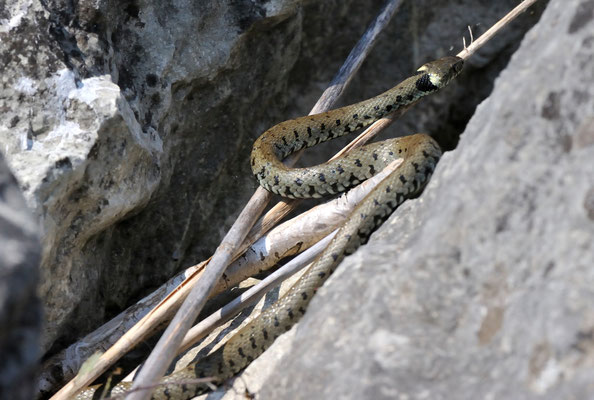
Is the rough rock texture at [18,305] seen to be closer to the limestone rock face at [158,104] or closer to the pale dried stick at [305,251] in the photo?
the limestone rock face at [158,104]

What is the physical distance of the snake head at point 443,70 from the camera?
16.3ft

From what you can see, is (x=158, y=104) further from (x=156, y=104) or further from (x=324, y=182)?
(x=324, y=182)

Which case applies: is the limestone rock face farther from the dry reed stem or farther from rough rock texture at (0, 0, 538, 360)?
the dry reed stem

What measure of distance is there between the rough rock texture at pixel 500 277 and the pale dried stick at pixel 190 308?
76 centimetres

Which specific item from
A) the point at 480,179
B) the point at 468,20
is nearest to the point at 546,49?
the point at 480,179

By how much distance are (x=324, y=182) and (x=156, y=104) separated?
3.43ft

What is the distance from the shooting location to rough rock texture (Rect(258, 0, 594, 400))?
6.65 feet

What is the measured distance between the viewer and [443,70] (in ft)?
16.4

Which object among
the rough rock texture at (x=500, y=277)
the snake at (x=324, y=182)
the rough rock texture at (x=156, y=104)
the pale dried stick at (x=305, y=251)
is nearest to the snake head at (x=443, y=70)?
the snake at (x=324, y=182)

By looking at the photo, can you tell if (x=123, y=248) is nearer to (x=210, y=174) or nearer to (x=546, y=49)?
(x=210, y=174)

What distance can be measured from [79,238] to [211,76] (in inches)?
50.5

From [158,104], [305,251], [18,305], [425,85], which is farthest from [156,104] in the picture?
[18,305]

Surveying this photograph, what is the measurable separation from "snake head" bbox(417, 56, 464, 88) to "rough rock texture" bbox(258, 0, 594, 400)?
2383 mm

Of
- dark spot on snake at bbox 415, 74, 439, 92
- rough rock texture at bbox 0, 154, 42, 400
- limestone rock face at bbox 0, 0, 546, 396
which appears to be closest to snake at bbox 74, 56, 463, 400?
dark spot on snake at bbox 415, 74, 439, 92
